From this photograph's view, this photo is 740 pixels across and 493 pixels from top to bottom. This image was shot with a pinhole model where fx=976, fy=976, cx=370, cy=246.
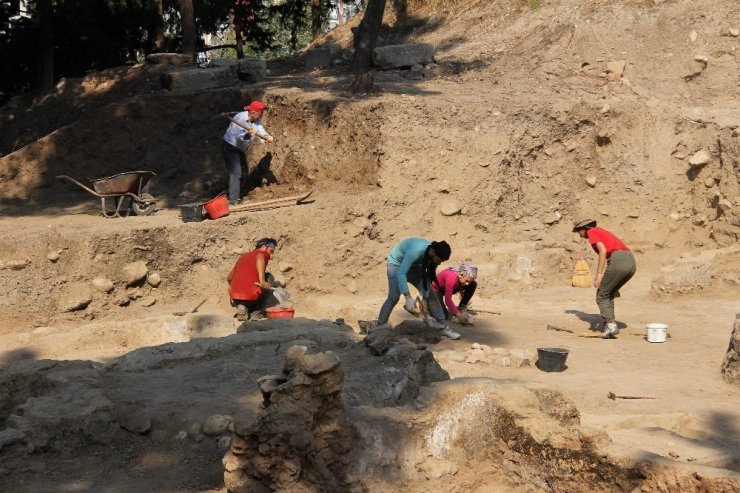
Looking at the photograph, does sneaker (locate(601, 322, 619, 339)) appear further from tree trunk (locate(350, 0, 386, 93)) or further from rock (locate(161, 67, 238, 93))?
rock (locate(161, 67, 238, 93))

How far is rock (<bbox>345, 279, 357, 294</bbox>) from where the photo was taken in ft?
44.1

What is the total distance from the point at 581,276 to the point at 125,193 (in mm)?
6378

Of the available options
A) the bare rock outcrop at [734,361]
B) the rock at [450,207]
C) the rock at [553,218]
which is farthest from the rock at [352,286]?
the bare rock outcrop at [734,361]

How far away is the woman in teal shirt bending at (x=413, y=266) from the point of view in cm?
950

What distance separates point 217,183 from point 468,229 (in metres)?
3.97

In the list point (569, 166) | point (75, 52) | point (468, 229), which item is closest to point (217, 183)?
point (468, 229)

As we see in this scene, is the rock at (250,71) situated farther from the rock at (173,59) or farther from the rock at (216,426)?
the rock at (216,426)

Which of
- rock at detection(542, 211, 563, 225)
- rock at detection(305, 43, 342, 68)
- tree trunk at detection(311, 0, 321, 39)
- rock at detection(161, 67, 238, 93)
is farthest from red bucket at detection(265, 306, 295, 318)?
tree trunk at detection(311, 0, 321, 39)

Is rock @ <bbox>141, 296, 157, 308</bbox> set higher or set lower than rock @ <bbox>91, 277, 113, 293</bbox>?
lower

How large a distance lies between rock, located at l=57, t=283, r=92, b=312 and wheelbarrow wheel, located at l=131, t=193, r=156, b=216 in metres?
1.72

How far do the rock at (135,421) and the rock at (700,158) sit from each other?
10.7m

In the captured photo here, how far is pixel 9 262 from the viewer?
1179cm

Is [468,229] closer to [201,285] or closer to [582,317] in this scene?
[582,317]

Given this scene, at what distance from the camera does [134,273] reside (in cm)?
1245
